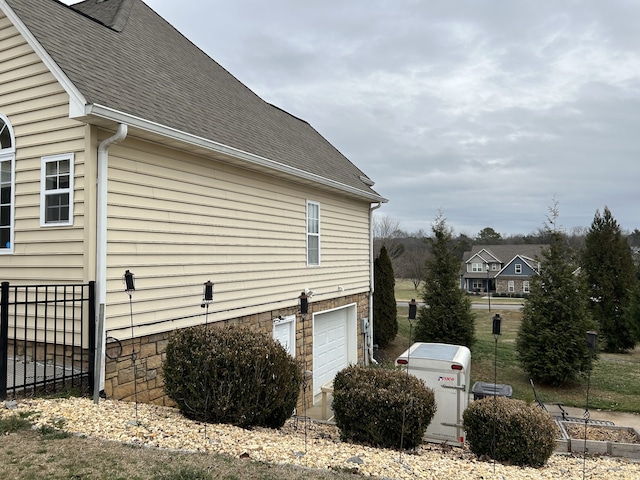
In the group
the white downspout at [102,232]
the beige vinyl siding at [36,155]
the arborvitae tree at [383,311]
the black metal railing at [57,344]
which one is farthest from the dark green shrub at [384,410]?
the arborvitae tree at [383,311]

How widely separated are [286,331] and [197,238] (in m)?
3.74

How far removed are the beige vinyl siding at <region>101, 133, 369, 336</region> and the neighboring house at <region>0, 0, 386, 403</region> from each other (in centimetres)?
2

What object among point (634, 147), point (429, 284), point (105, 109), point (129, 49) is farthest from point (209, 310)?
point (634, 147)

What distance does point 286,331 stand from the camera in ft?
34.3

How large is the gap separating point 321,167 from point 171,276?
20.4 ft

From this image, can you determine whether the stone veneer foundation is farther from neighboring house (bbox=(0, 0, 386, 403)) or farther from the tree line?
the tree line

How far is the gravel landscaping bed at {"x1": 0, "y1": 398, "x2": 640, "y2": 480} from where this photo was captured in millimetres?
4367

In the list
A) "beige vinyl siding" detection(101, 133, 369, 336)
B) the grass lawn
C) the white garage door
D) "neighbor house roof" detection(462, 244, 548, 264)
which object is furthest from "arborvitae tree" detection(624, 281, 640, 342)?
"neighbor house roof" detection(462, 244, 548, 264)

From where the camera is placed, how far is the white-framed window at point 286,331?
32.8ft

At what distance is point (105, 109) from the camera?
5.51m

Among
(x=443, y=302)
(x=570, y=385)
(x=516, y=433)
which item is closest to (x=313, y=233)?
(x=443, y=302)

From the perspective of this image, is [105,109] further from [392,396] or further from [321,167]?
[321,167]

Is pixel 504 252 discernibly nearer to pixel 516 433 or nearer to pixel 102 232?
pixel 516 433

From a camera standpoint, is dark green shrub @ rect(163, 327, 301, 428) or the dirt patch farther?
the dirt patch
